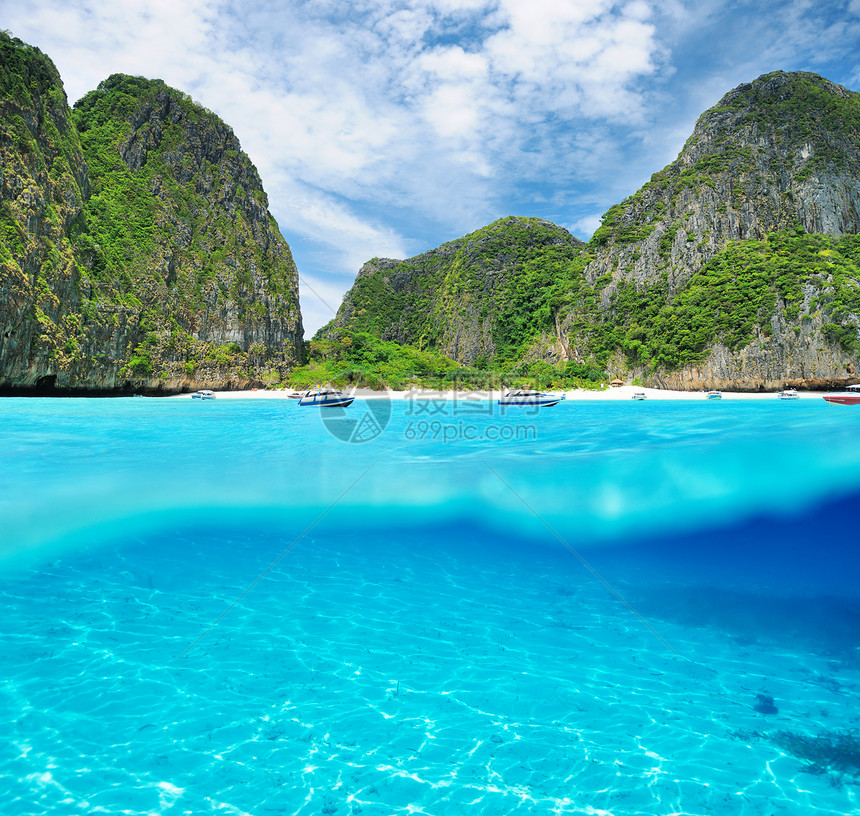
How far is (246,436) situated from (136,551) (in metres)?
22.9

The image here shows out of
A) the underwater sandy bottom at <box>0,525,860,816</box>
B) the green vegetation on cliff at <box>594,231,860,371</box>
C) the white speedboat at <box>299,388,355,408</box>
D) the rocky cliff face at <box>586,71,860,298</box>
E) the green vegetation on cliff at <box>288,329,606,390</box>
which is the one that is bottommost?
the underwater sandy bottom at <box>0,525,860,816</box>

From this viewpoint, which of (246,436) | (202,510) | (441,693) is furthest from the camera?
(246,436)

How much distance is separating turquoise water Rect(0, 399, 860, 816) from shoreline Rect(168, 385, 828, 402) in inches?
2514

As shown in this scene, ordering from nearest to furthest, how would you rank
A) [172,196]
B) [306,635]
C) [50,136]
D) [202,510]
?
[306,635]
[202,510]
[50,136]
[172,196]

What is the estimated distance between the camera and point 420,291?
540 ft

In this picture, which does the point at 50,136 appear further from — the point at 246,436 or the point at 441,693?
the point at 441,693

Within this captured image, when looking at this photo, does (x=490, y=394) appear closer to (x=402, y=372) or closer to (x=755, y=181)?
(x=402, y=372)

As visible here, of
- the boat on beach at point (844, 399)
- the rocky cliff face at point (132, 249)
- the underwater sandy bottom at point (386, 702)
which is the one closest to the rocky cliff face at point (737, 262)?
the boat on beach at point (844, 399)

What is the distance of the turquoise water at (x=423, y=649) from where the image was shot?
5430 millimetres

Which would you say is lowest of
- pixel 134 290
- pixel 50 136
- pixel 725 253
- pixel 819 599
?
pixel 819 599

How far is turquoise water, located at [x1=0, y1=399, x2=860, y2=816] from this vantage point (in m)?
5.43

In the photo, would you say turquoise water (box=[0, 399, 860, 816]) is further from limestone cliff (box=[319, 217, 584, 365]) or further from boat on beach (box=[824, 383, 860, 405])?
limestone cliff (box=[319, 217, 584, 365])

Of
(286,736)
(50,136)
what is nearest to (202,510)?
(286,736)

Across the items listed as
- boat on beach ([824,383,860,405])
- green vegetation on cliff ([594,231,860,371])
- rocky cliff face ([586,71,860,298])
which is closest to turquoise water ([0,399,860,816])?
boat on beach ([824,383,860,405])
